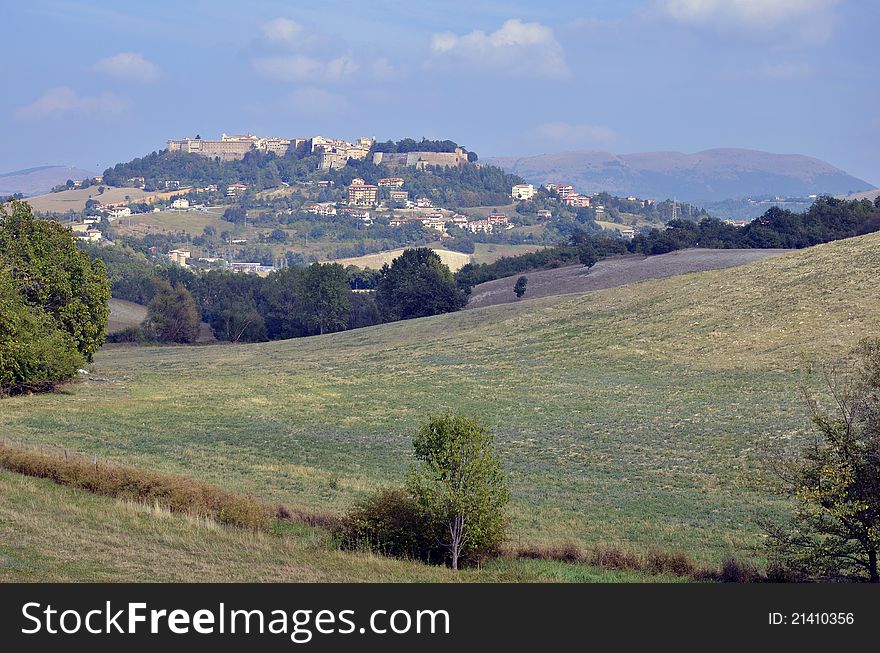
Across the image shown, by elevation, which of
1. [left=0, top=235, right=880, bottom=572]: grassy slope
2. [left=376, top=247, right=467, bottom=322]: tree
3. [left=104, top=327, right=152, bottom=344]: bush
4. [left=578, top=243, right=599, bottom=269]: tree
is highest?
[left=578, top=243, right=599, bottom=269]: tree

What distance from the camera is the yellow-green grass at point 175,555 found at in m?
14.6

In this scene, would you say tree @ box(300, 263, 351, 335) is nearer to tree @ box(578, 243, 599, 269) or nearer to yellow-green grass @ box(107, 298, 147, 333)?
yellow-green grass @ box(107, 298, 147, 333)

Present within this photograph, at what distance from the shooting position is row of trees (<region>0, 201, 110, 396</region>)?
4578 centimetres

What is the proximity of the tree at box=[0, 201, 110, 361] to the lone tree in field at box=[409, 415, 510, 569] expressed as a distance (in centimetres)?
3778

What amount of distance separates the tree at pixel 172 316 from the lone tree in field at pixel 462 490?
300 ft

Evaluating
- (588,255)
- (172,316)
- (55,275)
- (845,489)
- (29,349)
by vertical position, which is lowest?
(172,316)

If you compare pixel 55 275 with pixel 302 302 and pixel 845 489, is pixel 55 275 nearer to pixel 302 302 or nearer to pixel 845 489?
pixel 845 489

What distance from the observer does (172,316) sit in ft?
345

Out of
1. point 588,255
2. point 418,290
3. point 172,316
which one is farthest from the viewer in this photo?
point 588,255

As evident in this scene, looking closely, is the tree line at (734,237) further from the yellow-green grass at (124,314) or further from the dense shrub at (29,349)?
the dense shrub at (29,349)

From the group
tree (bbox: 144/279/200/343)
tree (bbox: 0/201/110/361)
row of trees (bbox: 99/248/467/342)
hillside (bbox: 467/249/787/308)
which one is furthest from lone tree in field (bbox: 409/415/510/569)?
tree (bbox: 144/279/200/343)

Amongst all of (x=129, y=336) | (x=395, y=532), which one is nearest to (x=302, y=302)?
(x=129, y=336)

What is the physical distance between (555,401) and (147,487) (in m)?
29.5
